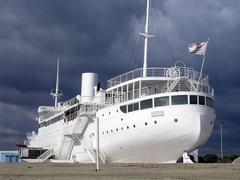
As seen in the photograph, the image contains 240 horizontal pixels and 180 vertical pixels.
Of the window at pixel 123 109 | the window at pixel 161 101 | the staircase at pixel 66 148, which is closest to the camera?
the window at pixel 161 101

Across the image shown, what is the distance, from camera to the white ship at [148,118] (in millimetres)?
35188

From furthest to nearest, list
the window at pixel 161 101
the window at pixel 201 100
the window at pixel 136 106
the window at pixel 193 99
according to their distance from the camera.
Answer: the window at pixel 136 106
the window at pixel 201 100
the window at pixel 161 101
the window at pixel 193 99

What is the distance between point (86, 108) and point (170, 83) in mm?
11884

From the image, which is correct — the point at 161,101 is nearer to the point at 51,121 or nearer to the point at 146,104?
the point at 146,104

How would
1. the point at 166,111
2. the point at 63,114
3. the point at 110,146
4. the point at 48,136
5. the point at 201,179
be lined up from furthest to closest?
the point at 48,136, the point at 63,114, the point at 110,146, the point at 166,111, the point at 201,179

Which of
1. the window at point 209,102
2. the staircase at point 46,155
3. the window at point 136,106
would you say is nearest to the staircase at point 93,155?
the window at point 136,106

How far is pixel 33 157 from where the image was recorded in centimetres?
6203

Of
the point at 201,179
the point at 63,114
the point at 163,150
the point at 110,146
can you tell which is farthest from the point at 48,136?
the point at 201,179

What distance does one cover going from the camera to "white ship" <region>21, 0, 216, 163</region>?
3519 cm

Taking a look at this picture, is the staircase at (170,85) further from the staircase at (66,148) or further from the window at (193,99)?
the staircase at (66,148)

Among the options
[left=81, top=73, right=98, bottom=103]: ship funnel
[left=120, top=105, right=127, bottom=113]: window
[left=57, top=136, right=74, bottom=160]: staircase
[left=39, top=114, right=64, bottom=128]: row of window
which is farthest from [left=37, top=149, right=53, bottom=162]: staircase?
[left=120, top=105, right=127, bottom=113]: window

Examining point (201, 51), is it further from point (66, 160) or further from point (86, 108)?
point (66, 160)

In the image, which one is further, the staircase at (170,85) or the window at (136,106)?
the window at (136,106)

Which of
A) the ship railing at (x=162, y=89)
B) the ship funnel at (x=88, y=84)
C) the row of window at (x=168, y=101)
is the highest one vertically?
the ship funnel at (x=88, y=84)
